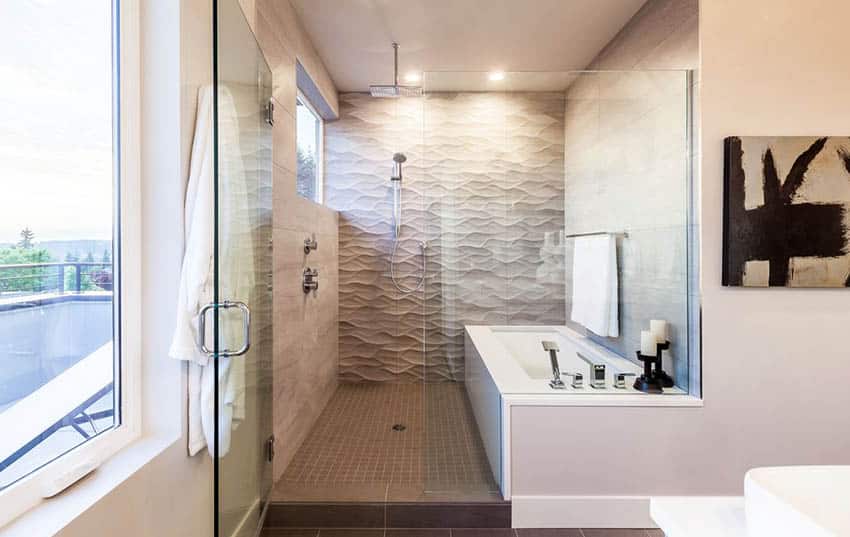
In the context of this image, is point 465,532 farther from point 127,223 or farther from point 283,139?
point 283,139

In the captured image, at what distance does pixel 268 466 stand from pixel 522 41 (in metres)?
3.02

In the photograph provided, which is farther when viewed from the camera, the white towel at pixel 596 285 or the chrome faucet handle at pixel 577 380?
the white towel at pixel 596 285

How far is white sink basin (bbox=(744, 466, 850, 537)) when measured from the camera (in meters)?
0.65

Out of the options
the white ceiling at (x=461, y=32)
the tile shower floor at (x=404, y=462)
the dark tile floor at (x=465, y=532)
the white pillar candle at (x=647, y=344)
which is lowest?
the dark tile floor at (x=465, y=532)

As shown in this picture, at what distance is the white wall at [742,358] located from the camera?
2.15 meters

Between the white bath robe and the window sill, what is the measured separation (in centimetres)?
16

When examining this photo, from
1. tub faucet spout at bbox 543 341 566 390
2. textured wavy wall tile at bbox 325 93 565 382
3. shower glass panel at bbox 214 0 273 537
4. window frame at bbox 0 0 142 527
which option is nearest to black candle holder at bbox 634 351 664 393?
tub faucet spout at bbox 543 341 566 390

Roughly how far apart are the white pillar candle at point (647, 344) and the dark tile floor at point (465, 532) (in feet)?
2.66

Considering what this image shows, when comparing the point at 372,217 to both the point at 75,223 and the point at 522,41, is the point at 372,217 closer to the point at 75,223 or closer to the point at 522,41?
the point at 522,41

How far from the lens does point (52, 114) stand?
43.1 inches

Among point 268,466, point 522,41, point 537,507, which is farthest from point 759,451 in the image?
point 522,41

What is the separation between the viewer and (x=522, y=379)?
7.64 feet

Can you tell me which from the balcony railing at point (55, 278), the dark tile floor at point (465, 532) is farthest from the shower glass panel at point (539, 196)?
the balcony railing at point (55, 278)

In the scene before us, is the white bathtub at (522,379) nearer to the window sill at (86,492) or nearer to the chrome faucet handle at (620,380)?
the chrome faucet handle at (620,380)
